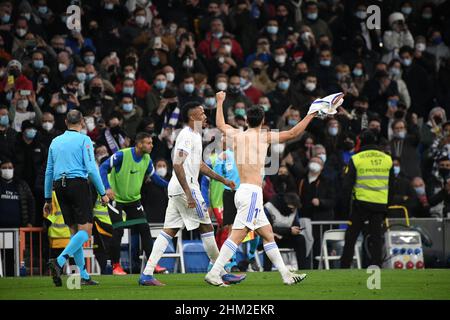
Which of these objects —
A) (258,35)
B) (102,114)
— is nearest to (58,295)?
(102,114)

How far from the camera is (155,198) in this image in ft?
73.3

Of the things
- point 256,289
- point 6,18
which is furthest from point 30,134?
point 256,289

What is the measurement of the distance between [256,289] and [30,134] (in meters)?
8.51

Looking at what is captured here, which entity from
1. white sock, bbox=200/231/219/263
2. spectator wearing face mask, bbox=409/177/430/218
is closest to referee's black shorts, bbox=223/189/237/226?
white sock, bbox=200/231/219/263

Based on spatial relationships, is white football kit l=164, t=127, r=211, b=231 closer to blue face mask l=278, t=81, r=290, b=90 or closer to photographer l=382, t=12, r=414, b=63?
blue face mask l=278, t=81, r=290, b=90

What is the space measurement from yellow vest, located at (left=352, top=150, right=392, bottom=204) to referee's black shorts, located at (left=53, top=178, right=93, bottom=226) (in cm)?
659

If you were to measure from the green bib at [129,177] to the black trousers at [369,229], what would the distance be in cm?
398

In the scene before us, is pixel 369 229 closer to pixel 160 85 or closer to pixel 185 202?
pixel 185 202

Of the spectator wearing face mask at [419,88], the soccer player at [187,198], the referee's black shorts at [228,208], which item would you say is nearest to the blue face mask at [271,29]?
the spectator wearing face mask at [419,88]

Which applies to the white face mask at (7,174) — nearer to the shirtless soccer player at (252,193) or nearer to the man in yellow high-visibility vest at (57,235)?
the man in yellow high-visibility vest at (57,235)

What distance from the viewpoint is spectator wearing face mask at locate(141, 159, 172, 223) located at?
22297 millimetres

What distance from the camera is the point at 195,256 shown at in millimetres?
21625

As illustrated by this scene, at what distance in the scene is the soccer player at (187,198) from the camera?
15.7 m
